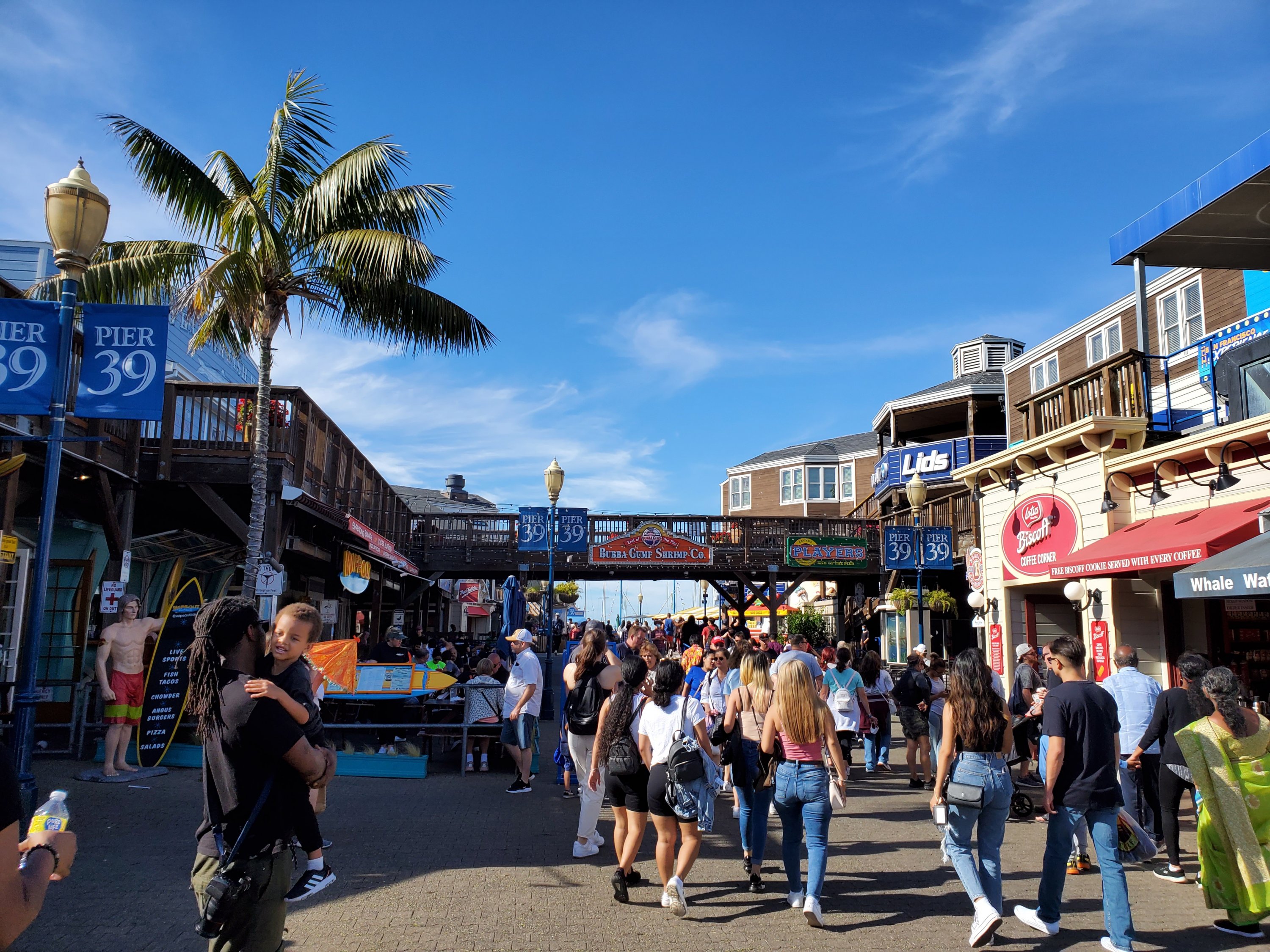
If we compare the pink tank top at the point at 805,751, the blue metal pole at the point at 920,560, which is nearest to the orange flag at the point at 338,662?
the pink tank top at the point at 805,751

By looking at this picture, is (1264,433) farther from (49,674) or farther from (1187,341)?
(49,674)

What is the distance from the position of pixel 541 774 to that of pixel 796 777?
5.99 metres

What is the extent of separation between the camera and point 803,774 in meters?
5.64

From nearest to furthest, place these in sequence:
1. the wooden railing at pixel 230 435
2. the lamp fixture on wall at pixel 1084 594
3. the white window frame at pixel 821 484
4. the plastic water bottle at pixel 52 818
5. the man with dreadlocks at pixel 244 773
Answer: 1. the plastic water bottle at pixel 52 818
2. the man with dreadlocks at pixel 244 773
3. the lamp fixture on wall at pixel 1084 594
4. the wooden railing at pixel 230 435
5. the white window frame at pixel 821 484

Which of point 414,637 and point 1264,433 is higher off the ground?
point 1264,433

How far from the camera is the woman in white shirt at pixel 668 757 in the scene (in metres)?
5.61

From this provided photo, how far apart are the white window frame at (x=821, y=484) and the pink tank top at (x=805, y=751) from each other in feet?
114

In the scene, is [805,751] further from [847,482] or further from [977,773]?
[847,482]

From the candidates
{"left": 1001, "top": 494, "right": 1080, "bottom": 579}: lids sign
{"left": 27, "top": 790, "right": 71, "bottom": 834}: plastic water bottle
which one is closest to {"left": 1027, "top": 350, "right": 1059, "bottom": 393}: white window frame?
{"left": 1001, "top": 494, "right": 1080, "bottom": 579}: lids sign

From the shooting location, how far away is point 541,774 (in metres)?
11.0

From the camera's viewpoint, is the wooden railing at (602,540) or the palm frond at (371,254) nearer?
the palm frond at (371,254)

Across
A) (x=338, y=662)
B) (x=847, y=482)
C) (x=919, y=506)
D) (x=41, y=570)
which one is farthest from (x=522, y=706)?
(x=847, y=482)

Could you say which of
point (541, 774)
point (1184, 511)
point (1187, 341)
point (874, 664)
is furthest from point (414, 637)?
point (1187, 341)

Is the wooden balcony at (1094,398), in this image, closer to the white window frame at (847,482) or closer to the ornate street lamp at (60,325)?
the ornate street lamp at (60,325)
